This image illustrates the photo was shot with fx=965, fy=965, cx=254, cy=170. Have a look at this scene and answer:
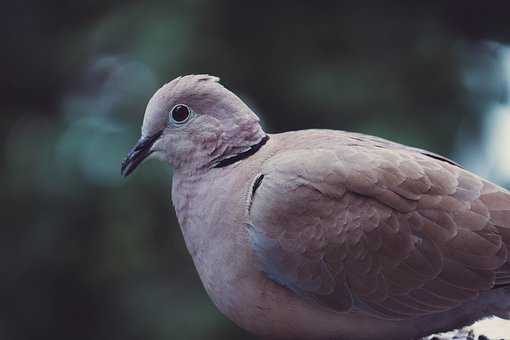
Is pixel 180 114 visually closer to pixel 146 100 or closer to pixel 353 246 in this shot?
pixel 353 246

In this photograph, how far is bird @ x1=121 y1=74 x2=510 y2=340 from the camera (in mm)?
2400

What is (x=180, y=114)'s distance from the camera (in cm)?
259

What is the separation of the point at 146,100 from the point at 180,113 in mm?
1340

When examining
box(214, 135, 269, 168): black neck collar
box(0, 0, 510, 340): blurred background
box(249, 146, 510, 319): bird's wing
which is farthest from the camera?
box(0, 0, 510, 340): blurred background

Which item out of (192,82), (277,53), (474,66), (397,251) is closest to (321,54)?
(277,53)

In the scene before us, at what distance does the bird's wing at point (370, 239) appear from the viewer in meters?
2.40

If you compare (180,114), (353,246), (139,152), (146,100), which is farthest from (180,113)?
(146,100)

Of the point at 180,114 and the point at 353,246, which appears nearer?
the point at 353,246

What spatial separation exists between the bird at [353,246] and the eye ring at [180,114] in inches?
8.3

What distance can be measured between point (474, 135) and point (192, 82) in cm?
185

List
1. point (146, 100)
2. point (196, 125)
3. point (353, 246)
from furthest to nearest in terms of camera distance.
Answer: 1. point (146, 100)
2. point (196, 125)
3. point (353, 246)

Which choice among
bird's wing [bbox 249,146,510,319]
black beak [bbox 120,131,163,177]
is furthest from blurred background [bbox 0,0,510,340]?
bird's wing [bbox 249,146,510,319]

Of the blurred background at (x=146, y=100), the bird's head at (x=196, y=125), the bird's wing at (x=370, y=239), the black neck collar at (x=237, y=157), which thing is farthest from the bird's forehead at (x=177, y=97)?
the blurred background at (x=146, y=100)

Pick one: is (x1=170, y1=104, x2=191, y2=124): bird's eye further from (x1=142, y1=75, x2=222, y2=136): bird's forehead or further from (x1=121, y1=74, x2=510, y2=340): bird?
(x1=121, y1=74, x2=510, y2=340): bird
